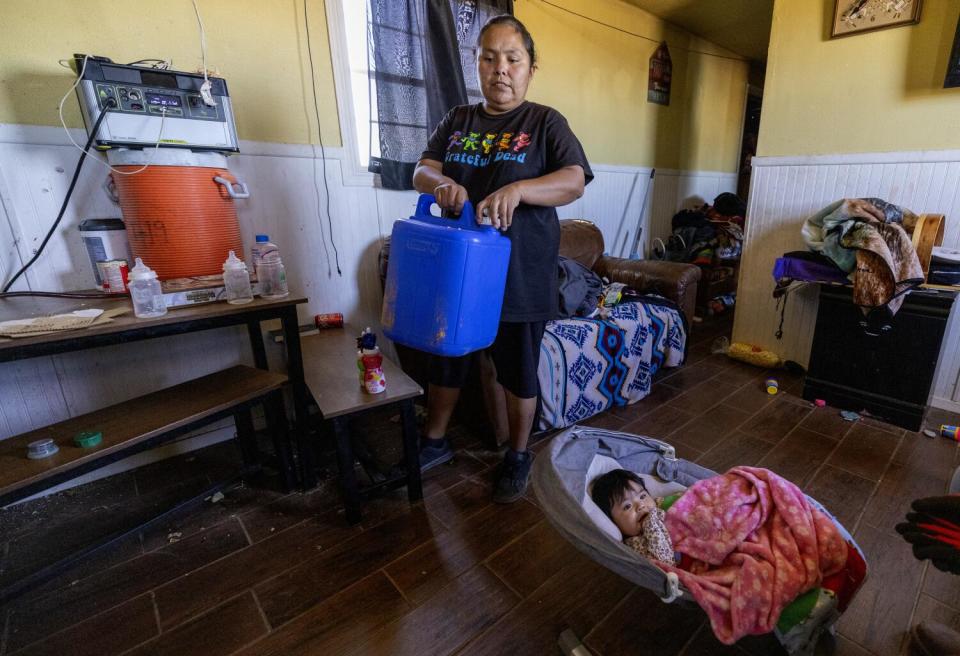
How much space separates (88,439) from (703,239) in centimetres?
388

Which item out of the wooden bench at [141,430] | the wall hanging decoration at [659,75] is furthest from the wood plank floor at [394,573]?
the wall hanging decoration at [659,75]

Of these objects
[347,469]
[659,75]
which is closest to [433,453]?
[347,469]

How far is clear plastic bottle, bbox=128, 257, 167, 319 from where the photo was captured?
3.64ft

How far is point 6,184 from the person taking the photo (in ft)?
4.34

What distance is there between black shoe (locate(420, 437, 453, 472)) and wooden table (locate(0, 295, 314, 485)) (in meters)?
0.38

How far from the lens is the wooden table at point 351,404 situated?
1.20 metres

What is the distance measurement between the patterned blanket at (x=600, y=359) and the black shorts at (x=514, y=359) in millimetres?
316

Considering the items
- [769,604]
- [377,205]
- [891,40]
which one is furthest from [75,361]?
[891,40]

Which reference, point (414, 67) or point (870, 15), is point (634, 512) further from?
point (870, 15)

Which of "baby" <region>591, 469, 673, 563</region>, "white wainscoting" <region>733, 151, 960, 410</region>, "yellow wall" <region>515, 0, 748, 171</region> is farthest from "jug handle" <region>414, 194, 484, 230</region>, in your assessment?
"white wainscoting" <region>733, 151, 960, 410</region>

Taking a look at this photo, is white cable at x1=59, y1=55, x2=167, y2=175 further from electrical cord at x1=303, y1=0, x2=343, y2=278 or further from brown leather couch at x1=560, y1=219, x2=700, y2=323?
brown leather couch at x1=560, y1=219, x2=700, y2=323

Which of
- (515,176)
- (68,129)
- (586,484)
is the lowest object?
(586,484)

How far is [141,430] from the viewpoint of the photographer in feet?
3.60

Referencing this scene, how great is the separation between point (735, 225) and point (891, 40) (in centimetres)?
180
